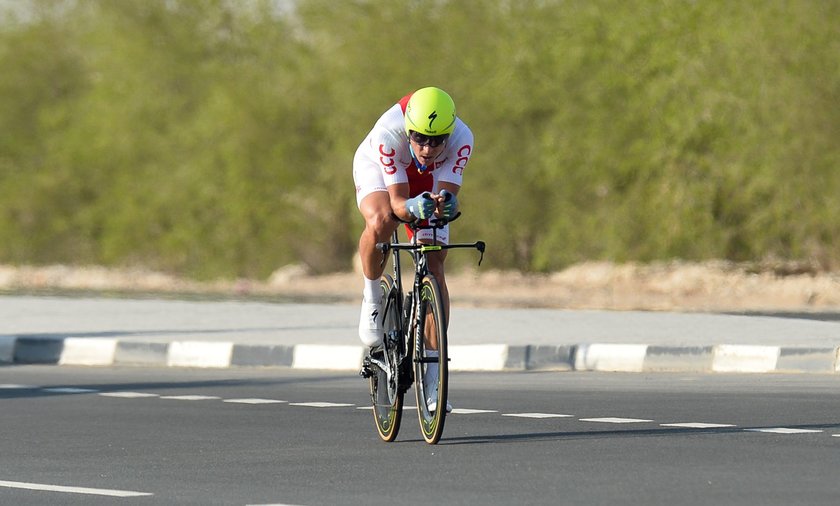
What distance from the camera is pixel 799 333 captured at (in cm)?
1655

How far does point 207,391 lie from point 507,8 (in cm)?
2778

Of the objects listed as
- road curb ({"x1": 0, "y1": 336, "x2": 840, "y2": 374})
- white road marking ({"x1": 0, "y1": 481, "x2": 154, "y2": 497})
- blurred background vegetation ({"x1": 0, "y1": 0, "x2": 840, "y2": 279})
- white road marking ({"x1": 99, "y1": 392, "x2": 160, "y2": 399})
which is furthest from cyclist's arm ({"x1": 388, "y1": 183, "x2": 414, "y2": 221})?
blurred background vegetation ({"x1": 0, "y1": 0, "x2": 840, "y2": 279})

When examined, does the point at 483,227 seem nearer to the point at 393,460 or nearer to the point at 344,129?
the point at 344,129

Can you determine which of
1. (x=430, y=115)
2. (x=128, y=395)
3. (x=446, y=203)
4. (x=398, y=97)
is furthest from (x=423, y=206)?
(x=398, y=97)

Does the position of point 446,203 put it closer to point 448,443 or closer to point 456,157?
point 456,157

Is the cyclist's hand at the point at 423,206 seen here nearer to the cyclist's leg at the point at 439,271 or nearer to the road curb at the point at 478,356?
the cyclist's leg at the point at 439,271

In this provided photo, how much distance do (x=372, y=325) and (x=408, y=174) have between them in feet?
2.70

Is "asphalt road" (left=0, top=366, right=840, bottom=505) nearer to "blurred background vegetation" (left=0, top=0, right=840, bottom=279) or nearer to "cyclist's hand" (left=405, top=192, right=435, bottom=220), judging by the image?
"cyclist's hand" (left=405, top=192, right=435, bottom=220)

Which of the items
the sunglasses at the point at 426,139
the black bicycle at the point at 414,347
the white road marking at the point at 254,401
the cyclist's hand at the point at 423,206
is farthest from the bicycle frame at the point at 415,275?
the white road marking at the point at 254,401

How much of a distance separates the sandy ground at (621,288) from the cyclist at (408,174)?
50.3ft

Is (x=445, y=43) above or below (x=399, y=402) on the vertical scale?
above

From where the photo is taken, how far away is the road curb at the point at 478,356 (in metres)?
14.7

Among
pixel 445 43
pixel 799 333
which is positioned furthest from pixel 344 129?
pixel 799 333

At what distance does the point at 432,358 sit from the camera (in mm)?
9648
